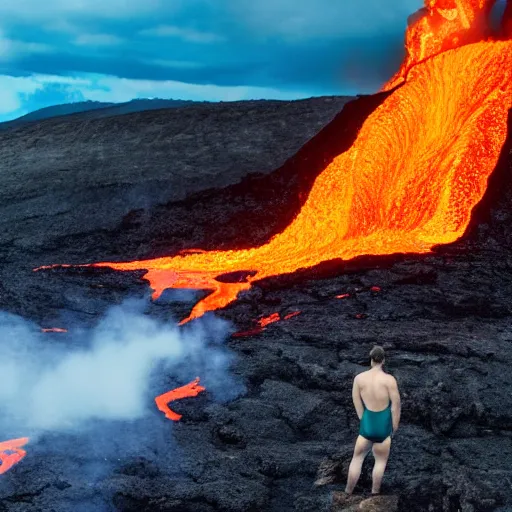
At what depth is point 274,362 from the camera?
25.6ft

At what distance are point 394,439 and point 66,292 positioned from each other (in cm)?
596

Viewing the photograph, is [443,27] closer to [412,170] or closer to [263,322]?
[412,170]

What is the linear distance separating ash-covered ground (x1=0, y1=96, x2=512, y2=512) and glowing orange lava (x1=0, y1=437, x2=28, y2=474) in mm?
110

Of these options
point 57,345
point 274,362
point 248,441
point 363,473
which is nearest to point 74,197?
point 57,345

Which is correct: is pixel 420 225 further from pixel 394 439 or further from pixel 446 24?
pixel 394 439

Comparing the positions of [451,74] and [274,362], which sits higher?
[451,74]

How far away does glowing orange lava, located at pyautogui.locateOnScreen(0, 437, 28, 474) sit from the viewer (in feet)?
18.3

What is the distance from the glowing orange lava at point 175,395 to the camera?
671 cm

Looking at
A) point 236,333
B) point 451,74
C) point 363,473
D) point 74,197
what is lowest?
point 363,473

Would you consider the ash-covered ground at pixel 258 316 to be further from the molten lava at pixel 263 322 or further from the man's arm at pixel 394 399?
the man's arm at pixel 394 399

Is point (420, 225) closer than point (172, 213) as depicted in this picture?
Yes

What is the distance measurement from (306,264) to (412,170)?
11.4 feet

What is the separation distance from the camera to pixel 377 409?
498cm

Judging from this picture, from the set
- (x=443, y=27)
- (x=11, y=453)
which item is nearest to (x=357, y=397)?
(x=11, y=453)
